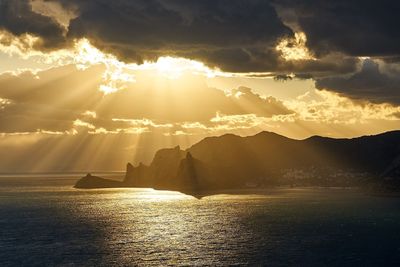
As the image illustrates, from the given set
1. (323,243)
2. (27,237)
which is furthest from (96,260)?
(323,243)

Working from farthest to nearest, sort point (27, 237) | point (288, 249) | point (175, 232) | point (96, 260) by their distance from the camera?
point (175, 232), point (27, 237), point (288, 249), point (96, 260)

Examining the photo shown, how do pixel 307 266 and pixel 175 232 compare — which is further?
pixel 175 232

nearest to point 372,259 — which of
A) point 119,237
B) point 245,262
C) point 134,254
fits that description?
point 245,262

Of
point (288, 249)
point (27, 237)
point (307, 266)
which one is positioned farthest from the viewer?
point (27, 237)

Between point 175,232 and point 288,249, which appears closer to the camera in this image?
point 288,249

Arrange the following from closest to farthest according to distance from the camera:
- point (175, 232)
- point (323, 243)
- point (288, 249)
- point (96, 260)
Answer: point (96, 260) < point (288, 249) < point (323, 243) < point (175, 232)

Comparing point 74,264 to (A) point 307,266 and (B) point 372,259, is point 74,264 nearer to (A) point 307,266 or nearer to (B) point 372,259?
(A) point 307,266

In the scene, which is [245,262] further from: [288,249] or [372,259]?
[372,259]

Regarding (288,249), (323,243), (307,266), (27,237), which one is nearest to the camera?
(307,266)
